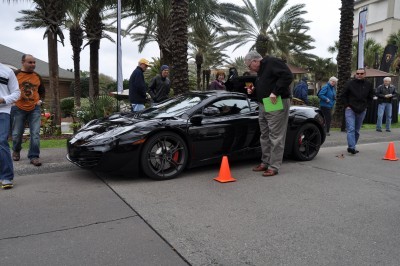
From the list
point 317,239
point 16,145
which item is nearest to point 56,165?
point 16,145

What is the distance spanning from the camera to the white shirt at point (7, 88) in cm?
454

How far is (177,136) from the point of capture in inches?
202

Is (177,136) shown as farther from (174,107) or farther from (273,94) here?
(273,94)

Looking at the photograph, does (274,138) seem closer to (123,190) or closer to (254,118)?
(254,118)

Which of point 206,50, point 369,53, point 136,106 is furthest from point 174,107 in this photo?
point 369,53

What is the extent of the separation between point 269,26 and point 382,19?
35.7 meters

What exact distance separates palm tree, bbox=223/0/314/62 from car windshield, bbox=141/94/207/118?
Result: 1741 cm

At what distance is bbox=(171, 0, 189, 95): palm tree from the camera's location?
9758mm

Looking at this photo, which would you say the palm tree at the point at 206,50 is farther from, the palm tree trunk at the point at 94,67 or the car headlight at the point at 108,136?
the car headlight at the point at 108,136

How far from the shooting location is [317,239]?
3209 millimetres

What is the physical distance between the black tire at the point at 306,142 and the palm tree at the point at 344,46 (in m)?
5.52

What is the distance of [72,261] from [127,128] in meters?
2.37

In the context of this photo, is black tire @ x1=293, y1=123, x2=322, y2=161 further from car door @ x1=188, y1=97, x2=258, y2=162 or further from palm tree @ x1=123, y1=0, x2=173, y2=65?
palm tree @ x1=123, y1=0, x2=173, y2=65

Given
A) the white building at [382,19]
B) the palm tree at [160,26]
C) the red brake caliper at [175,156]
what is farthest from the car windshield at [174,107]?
the white building at [382,19]
